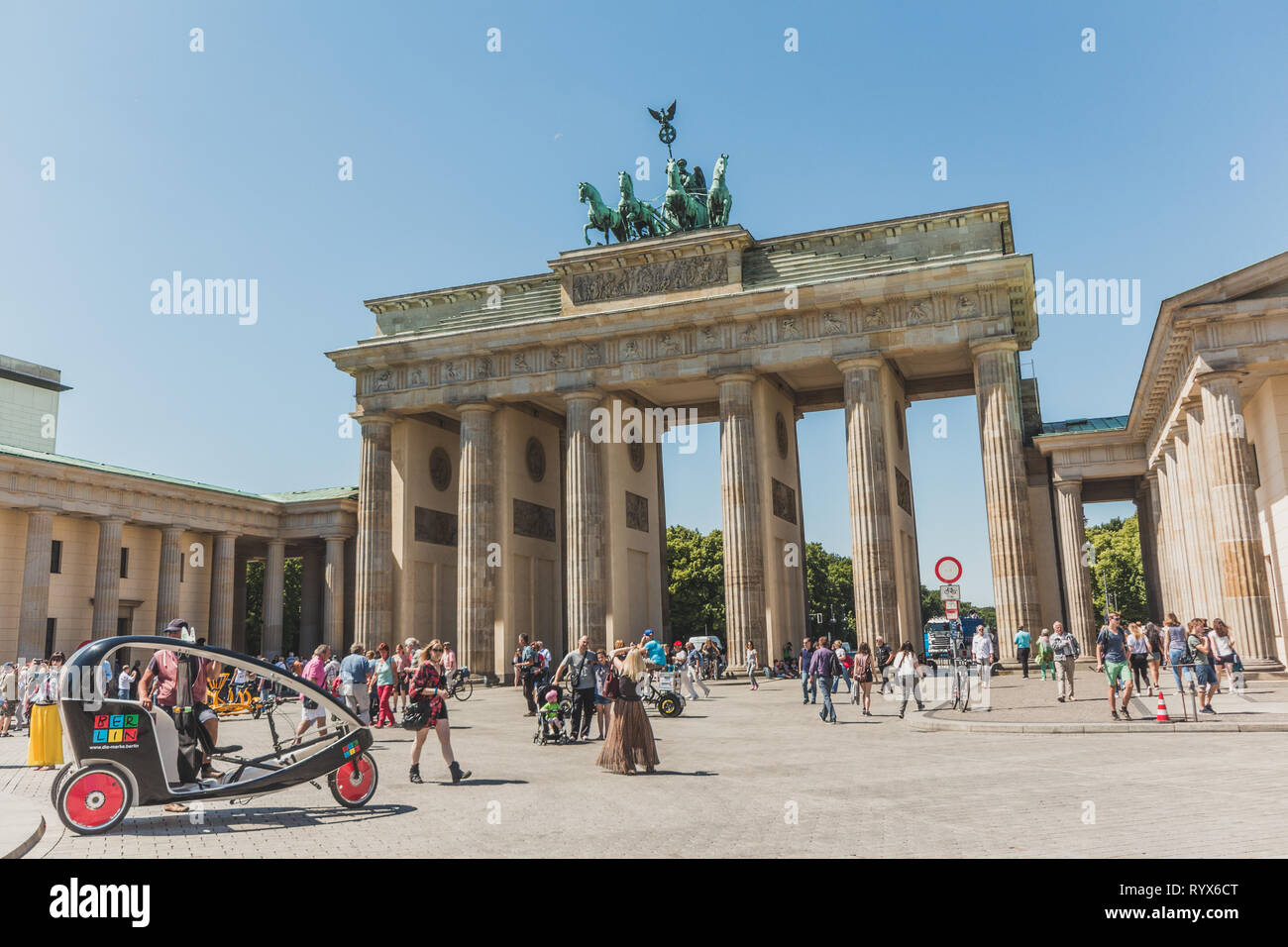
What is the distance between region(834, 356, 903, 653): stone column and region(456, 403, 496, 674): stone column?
52.9 feet

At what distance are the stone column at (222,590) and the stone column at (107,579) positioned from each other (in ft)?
20.1

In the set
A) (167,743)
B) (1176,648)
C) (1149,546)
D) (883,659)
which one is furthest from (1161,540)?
(167,743)

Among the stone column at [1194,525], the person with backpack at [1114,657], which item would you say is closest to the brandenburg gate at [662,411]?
the stone column at [1194,525]

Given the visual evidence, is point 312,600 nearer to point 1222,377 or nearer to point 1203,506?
point 1203,506

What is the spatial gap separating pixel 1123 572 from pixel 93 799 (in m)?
89.0

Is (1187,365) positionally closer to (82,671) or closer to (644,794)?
(644,794)

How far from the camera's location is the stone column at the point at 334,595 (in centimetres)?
5350

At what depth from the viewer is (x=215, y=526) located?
52.5 meters

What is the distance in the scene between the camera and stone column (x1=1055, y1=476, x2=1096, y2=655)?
3953 cm

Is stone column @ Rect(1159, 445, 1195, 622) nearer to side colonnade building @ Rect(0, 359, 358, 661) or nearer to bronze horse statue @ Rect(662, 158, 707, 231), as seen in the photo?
bronze horse statue @ Rect(662, 158, 707, 231)

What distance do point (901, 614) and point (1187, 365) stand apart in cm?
1563

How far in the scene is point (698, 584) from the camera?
8600cm

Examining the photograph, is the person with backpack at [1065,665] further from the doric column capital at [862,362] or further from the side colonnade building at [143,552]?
the side colonnade building at [143,552]

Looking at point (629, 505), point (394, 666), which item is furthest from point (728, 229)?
point (394, 666)
